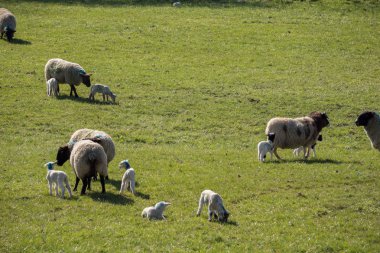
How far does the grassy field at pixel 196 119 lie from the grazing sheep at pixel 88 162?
1.90 ft

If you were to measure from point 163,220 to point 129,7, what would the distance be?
36.9 meters

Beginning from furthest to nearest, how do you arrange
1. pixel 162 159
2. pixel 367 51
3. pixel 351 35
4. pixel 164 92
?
pixel 351 35
pixel 367 51
pixel 164 92
pixel 162 159

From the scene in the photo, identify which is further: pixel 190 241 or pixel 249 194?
pixel 249 194

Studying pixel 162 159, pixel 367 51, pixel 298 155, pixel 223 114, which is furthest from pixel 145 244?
pixel 367 51

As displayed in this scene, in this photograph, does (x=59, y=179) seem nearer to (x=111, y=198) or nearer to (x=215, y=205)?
(x=111, y=198)

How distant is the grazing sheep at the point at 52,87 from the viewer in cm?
3469

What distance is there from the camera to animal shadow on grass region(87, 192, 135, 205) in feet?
67.6

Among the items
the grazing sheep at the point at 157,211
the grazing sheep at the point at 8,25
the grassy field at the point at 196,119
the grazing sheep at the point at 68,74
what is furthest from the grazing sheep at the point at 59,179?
the grazing sheep at the point at 8,25

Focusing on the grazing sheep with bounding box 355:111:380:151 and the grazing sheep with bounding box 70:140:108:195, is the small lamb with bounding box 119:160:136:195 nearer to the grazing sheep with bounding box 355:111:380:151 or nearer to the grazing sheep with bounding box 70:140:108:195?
the grazing sheep with bounding box 70:140:108:195

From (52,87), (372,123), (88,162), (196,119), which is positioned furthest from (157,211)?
(52,87)

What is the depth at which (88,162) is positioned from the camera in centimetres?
2111

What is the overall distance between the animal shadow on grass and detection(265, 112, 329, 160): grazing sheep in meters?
7.44

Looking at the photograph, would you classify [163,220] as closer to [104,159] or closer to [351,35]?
[104,159]

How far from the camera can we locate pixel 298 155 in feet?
90.9
